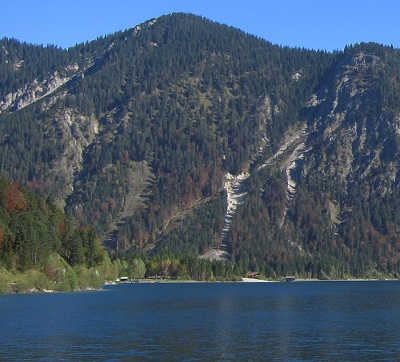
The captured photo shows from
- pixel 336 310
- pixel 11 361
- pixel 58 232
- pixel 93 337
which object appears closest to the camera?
pixel 11 361

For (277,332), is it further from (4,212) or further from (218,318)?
(4,212)

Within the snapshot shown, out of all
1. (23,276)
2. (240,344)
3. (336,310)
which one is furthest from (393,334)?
(23,276)

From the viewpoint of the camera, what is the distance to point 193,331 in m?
104

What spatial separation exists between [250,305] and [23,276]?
167 ft

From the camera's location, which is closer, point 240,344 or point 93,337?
point 240,344

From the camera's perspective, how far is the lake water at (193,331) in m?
82.6

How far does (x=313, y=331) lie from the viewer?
343ft

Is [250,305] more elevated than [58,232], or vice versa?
[58,232]

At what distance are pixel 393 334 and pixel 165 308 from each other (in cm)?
6002

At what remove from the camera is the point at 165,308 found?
152 metres

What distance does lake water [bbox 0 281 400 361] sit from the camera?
271ft

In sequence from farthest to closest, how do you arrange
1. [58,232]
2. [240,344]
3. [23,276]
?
1. [58,232]
2. [23,276]
3. [240,344]

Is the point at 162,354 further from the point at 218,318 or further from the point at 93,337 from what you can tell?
the point at 218,318

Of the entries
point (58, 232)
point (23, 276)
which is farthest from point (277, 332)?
point (58, 232)
